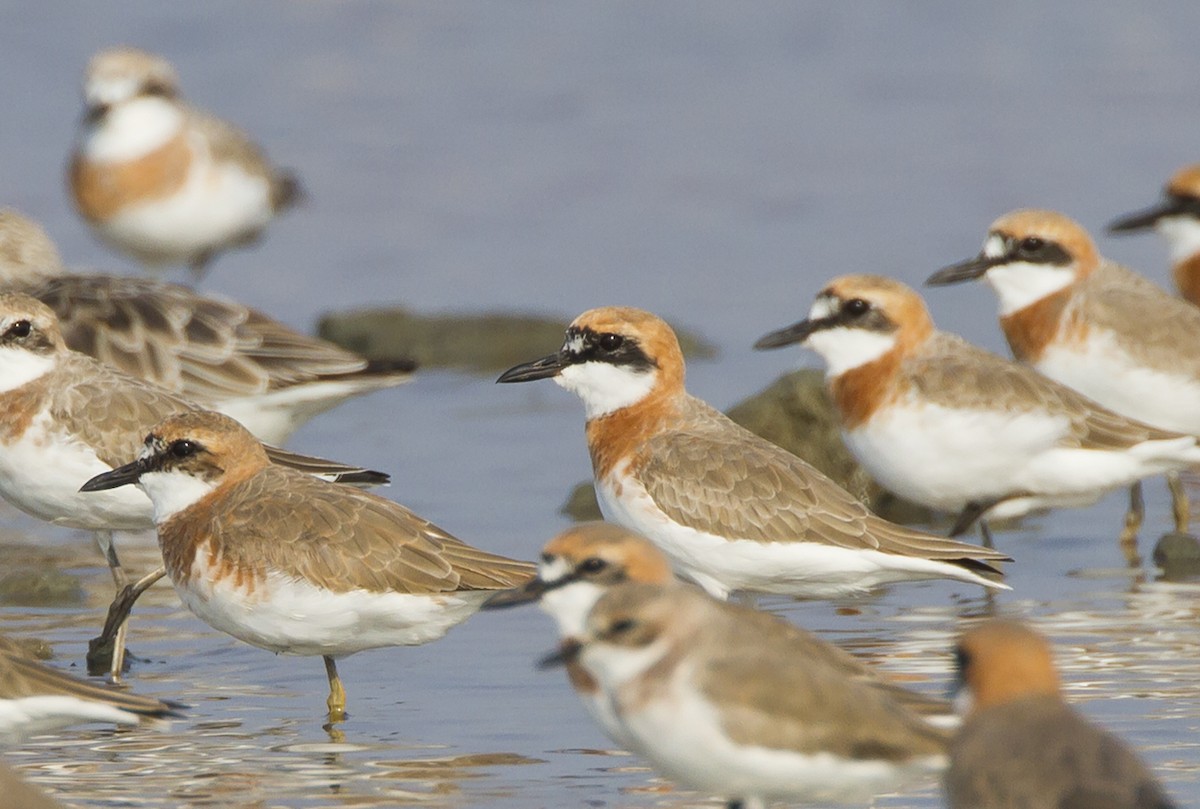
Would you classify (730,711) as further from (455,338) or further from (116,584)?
(455,338)

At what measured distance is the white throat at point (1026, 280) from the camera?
46.0ft

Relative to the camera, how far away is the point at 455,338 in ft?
59.9

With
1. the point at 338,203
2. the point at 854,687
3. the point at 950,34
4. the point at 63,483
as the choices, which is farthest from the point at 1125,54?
the point at 854,687

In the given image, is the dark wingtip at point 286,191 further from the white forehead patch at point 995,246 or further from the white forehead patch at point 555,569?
the white forehead patch at point 555,569

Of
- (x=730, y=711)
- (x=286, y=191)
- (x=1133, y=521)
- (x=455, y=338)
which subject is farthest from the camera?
(x=286, y=191)

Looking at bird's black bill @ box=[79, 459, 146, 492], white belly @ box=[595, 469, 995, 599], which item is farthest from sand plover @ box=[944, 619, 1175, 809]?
bird's black bill @ box=[79, 459, 146, 492]

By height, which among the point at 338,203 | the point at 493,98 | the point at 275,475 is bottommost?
the point at 275,475

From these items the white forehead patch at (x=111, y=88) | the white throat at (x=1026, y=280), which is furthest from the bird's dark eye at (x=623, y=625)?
the white forehead patch at (x=111, y=88)

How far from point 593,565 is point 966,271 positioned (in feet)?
22.4

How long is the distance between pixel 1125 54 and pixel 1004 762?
22.1 metres

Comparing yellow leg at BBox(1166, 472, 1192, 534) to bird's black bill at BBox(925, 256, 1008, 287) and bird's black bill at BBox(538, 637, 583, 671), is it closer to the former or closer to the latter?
bird's black bill at BBox(925, 256, 1008, 287)

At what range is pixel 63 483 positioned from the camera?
11.3 metres

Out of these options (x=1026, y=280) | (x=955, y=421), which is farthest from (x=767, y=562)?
(x=1026, y=280)

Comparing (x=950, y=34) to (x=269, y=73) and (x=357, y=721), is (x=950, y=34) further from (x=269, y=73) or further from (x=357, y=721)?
(x=357, y=721)
